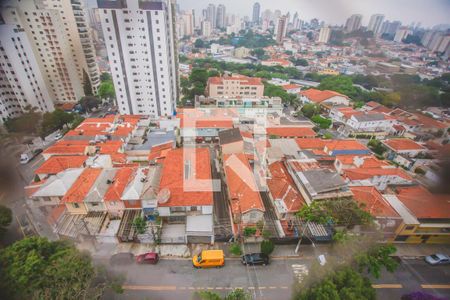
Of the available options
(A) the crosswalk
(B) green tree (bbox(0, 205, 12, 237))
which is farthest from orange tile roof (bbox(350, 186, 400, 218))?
(B) green tree (bbox(0, 205, 12, 237))

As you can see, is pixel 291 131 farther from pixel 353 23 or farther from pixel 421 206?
pixel 353 23

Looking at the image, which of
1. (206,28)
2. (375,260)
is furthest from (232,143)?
(206,28)

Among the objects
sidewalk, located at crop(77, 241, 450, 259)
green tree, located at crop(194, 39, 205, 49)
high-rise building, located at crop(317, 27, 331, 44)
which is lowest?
sidewalk, located at crop(77, 241, 450, 259)

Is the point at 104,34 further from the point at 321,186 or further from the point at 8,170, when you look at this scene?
the point at 321,186

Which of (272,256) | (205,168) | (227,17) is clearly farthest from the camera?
(227,17)

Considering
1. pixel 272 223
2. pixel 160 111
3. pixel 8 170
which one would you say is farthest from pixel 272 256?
pixel 160 111

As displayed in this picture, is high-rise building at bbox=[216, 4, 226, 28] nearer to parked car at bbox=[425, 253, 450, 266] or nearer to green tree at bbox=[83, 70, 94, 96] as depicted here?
green tree at bbox=[83, 70, 94, 96]

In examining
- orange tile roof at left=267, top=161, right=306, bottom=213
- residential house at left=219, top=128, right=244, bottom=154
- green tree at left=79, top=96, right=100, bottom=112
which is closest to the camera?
orange tile roof at left=267, top=161, right=306, bottom=213
